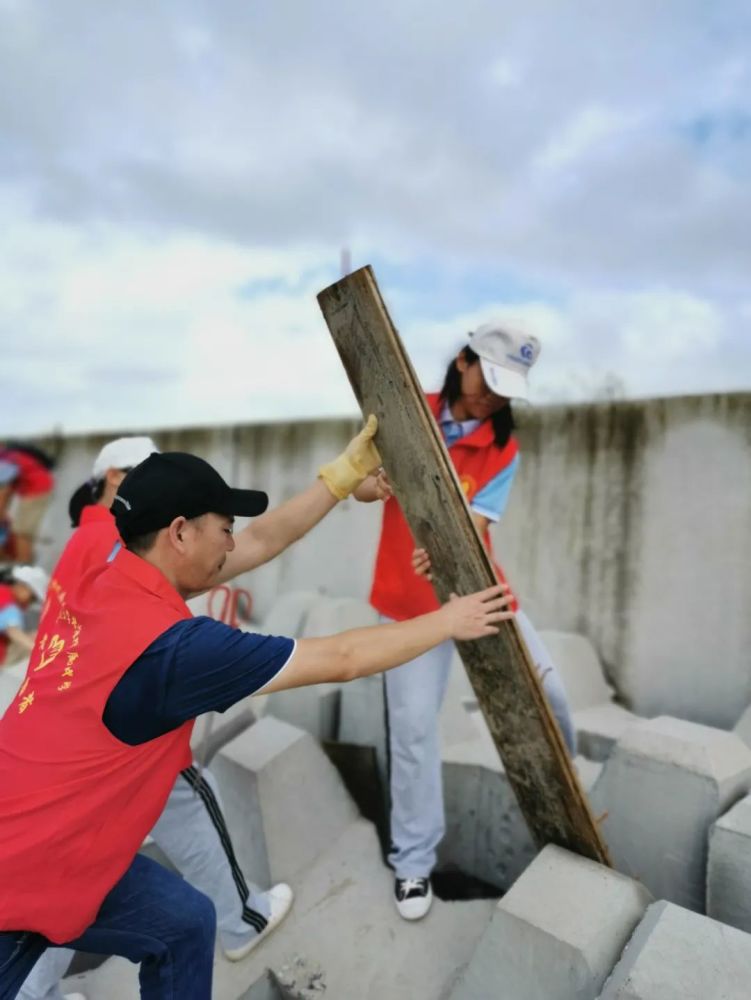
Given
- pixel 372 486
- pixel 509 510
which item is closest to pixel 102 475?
pixel 372 486

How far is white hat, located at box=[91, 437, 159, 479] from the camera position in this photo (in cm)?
188

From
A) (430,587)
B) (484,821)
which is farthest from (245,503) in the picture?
(484,821)

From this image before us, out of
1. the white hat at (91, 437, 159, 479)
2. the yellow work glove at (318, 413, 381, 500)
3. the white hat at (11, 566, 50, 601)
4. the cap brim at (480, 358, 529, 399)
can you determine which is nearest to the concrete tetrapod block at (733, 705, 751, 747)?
the cap brim at (480, 358, 529, 399)

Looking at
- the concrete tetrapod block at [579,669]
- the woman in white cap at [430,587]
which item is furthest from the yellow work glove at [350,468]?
the concrete tetrapod block at [579,669]

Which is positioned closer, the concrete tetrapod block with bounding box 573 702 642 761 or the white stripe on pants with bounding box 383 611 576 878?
the white stripe on pants with bounding box 383 611 576 878

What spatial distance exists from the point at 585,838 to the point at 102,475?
164 centimetres

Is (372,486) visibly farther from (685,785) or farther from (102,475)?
(685,785)

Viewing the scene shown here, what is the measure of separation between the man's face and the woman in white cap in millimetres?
567

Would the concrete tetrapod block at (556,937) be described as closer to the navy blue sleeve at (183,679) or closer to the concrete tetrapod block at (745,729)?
the navy blue sleeve at (183,679)

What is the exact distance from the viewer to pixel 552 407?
12.1 ft

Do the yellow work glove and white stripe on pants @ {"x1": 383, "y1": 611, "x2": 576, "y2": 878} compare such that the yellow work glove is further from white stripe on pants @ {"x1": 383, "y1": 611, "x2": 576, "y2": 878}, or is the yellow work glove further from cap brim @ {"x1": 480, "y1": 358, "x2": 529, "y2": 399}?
white stripe on pants @ {"x1": 383, "y1": 611, "x2": 576, "y2": 878}

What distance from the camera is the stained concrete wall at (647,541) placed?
309 cm

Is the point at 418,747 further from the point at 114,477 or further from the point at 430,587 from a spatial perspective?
the point at 114,477

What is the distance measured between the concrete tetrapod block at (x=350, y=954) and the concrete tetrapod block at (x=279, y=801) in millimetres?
122
